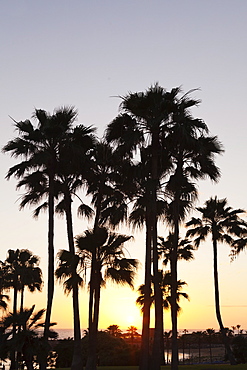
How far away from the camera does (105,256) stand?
1372 inches

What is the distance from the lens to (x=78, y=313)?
117 feet

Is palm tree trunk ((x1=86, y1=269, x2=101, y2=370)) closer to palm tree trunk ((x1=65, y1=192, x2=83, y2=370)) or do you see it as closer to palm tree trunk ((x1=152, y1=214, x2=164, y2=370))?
palm tree trunk ((x1=65, y1=192, x2=83, y2=370))

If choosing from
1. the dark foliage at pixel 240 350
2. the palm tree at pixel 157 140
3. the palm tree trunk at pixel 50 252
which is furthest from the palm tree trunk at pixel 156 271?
the dark foliage at pixel 240 350

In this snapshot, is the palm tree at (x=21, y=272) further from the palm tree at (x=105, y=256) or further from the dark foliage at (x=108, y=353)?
the palm tree at (x=105, y=256)

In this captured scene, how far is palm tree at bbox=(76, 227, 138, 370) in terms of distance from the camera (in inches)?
1344

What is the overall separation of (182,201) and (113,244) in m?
5.15

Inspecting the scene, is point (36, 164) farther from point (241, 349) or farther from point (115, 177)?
point (241, 349)

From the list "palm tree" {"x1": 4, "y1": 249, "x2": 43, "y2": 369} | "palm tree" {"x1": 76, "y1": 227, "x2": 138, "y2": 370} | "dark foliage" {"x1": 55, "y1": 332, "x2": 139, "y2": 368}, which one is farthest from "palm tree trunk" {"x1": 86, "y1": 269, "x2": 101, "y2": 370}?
"palm tree" {"x1": 4, "y1": 249, "x2": 43, "y2": 369}

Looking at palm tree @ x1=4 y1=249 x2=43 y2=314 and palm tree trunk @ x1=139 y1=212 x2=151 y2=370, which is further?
palm tree @ x1=4 y1=249 x2=43 y2=314

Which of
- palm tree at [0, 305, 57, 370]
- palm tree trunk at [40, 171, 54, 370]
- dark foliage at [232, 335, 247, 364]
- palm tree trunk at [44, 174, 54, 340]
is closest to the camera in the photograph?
palm tree at [0, 305, 57, 370]

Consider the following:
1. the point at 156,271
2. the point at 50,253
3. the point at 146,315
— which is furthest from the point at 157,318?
the point at 50,253

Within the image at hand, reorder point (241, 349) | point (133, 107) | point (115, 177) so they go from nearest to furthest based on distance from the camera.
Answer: point (133, 107)
point (115, 177)
point (241, 349)

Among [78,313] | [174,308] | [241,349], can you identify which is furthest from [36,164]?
[241,349]

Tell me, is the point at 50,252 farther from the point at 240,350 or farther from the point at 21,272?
the point at 240,350
